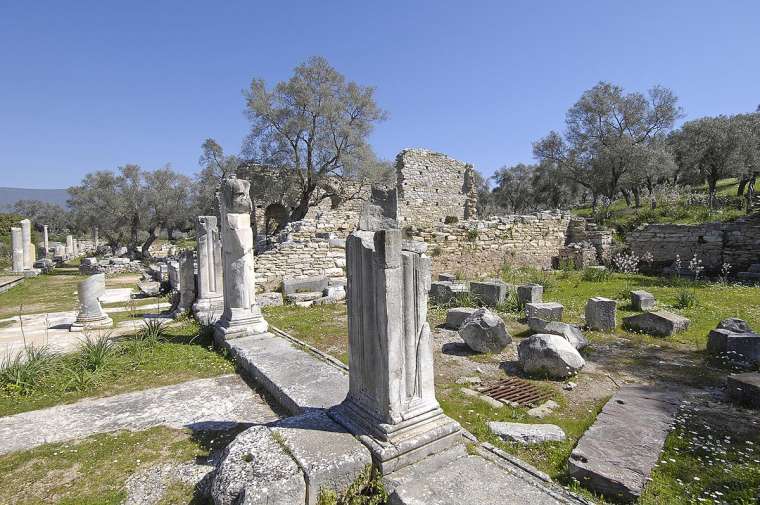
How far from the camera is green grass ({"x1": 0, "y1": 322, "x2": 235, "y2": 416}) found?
5.03 metres

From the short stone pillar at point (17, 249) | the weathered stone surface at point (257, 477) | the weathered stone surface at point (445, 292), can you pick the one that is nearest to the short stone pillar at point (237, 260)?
the weathered stone surface at point (257, 477)

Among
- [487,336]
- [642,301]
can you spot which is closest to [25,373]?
[487,336]

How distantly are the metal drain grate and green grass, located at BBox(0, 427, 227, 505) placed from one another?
119 inches

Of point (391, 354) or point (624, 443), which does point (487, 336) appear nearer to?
point (624, 443)

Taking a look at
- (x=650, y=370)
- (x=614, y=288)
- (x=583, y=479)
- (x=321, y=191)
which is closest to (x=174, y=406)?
(x=583, y=479)

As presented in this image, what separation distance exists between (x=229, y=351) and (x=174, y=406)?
1.69 m

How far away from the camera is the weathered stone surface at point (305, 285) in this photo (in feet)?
37.6

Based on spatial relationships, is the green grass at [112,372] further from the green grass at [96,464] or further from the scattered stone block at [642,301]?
the scattered stone block at [642,301]

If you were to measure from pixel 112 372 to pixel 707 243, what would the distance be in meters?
17.6

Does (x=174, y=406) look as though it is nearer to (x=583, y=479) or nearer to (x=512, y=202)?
(x=583, y=479)

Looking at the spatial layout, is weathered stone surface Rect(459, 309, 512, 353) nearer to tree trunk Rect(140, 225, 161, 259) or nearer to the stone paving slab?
the stone paving slab

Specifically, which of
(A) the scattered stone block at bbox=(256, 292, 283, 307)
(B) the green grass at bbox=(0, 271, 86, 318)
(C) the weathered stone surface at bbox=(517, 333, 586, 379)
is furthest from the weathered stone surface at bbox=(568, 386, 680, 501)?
(B) the green grass at bbox=(0, 271, 86, 318)

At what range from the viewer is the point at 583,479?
10.0 feet

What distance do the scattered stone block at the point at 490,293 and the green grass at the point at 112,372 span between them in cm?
583
